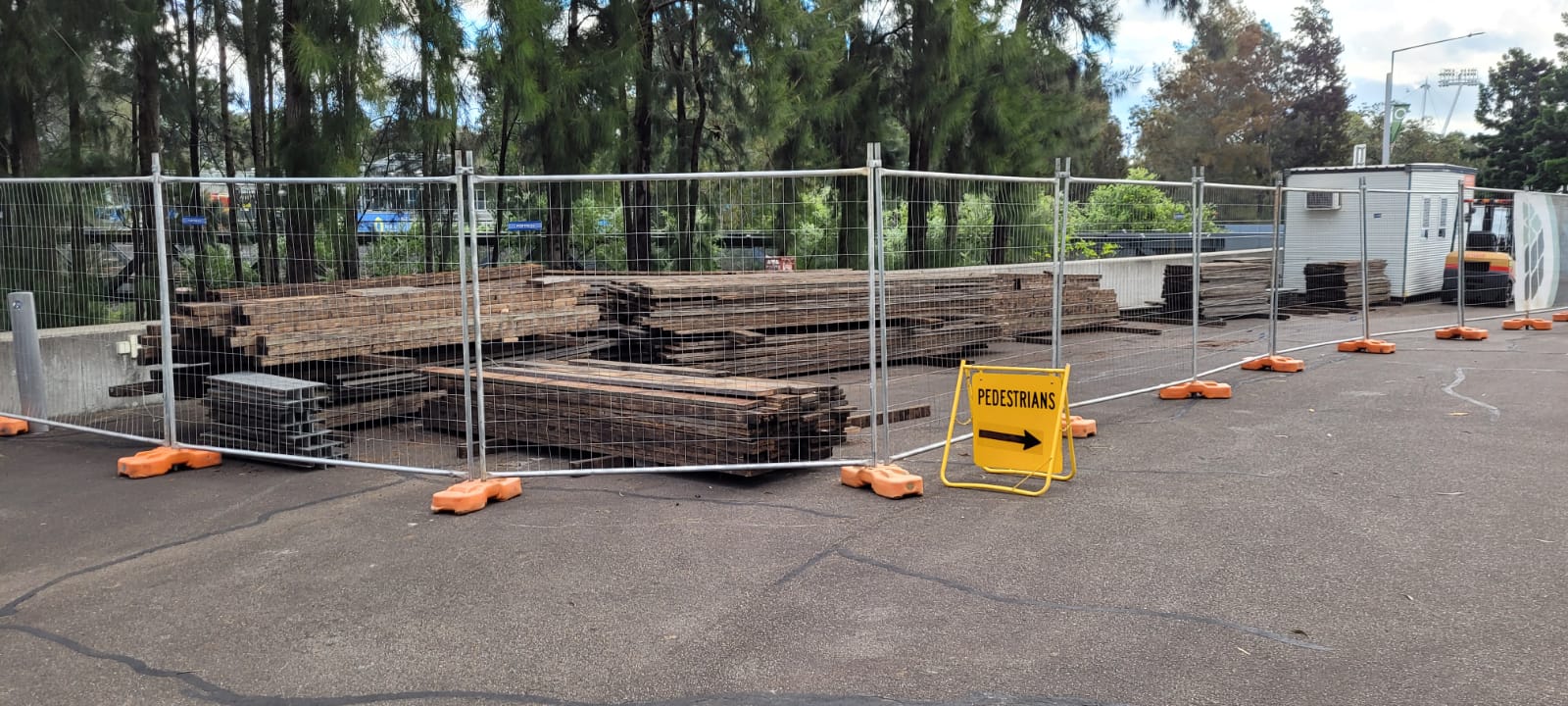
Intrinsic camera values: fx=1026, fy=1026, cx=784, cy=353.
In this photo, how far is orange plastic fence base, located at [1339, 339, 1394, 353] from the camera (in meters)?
13.5

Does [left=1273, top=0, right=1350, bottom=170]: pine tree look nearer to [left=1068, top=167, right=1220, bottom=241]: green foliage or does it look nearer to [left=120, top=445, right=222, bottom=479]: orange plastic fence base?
[left=1068, top=167, right=1220, bottom=241]: green foliage

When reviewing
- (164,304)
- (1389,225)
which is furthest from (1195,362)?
(1389,225)

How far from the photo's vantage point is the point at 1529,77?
4403 cm

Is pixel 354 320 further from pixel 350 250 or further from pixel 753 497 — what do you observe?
pixel 753 497

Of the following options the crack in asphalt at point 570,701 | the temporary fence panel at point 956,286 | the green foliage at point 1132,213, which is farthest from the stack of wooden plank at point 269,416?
the green foliage at point 1132,213

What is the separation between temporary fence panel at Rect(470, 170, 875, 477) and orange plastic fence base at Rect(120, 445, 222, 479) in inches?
71.3

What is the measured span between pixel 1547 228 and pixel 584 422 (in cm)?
1718

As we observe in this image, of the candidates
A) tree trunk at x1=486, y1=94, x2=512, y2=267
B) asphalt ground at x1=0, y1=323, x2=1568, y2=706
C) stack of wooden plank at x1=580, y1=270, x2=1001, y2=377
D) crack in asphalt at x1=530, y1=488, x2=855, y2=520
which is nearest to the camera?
asphalt ground at x1=0, y1=323, x2=1568, y2=706

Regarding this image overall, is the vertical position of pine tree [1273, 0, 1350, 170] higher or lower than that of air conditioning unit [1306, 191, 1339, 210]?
higher

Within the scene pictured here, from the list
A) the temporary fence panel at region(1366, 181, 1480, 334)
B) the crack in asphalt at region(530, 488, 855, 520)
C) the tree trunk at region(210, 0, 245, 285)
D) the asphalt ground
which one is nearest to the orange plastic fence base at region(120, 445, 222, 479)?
the asphalt ground

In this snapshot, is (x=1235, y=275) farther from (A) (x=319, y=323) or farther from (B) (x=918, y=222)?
(A) (x=319, y=323)

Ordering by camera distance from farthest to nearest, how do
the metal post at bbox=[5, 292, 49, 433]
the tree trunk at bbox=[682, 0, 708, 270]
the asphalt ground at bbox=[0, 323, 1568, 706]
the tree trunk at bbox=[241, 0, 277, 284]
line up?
1. the tree trunk at bbox=[682, 0, 708, 270]
2. the tree trunk at bbox=[241, 0, 277, 284]
3. the metal post at bbox=[5, 292, 49, 433]
4. the asphalt ground at bbox=[0, 323, 1568, 706]

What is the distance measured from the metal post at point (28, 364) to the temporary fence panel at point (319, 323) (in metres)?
1.11

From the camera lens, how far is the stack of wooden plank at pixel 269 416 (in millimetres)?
7699
